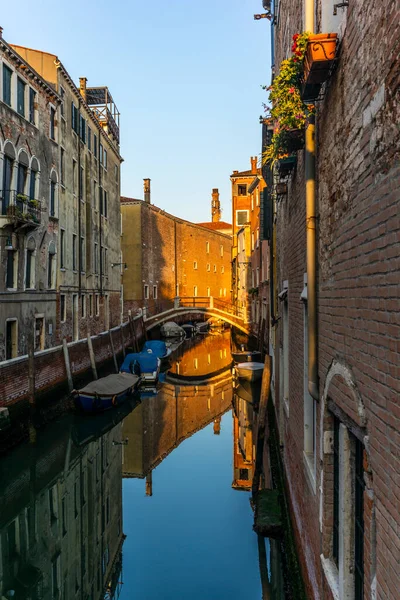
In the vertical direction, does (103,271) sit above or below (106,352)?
above

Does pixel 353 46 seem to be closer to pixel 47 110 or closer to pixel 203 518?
pixel 203 518

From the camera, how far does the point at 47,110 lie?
51.0 ft

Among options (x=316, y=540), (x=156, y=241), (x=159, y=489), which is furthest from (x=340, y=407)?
(x=156, y=241)

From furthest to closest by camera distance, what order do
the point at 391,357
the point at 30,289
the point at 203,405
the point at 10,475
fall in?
the point at 203,405
the point at 30,289
the point at 10,475
the point at 391,357

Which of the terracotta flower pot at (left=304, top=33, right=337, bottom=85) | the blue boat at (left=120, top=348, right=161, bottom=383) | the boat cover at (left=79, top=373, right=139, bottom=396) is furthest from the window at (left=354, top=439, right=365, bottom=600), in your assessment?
the blue boat at (left=120, top=348, right=161, bottom=383)

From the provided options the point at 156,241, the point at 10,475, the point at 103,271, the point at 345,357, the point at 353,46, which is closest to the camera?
the point at 353,46

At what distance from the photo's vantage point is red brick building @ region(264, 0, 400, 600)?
6.41 ft

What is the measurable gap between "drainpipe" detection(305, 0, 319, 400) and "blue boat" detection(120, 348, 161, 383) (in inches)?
627

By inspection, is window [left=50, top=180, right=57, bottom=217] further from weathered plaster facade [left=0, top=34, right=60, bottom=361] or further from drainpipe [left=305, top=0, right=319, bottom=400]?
drainpipe [left=305, top=0, right=319, bottom=400]

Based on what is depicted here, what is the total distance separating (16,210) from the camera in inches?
496

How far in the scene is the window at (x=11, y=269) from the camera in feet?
42.9

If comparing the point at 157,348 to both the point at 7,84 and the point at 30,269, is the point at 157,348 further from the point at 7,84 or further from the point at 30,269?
the point at 7,84

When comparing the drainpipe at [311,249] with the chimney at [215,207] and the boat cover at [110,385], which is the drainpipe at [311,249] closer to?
the boat cover at [110,385]

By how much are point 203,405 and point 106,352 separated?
5.85 meters
